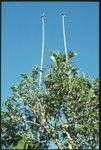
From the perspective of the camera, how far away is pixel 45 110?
25.4 m

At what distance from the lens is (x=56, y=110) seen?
25500 millimetres

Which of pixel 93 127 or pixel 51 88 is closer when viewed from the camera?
pixel 93 127

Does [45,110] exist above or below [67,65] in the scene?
below

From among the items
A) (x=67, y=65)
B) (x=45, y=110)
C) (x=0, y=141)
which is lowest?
(x=0, y=141)

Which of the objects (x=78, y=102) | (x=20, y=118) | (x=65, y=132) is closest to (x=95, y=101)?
(x=78, y=102)

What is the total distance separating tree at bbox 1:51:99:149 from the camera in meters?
24.4

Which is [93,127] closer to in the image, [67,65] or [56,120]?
[56,120]

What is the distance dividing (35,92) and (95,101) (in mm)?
3948

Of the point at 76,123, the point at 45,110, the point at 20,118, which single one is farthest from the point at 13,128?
the point at 76,123

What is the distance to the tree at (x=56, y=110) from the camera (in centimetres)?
2442

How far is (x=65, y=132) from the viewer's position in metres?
24.7

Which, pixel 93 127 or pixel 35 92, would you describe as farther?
pixel 35 92

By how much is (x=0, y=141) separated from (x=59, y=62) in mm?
6345

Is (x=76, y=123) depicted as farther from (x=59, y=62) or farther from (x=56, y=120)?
(x=59, y=62)
